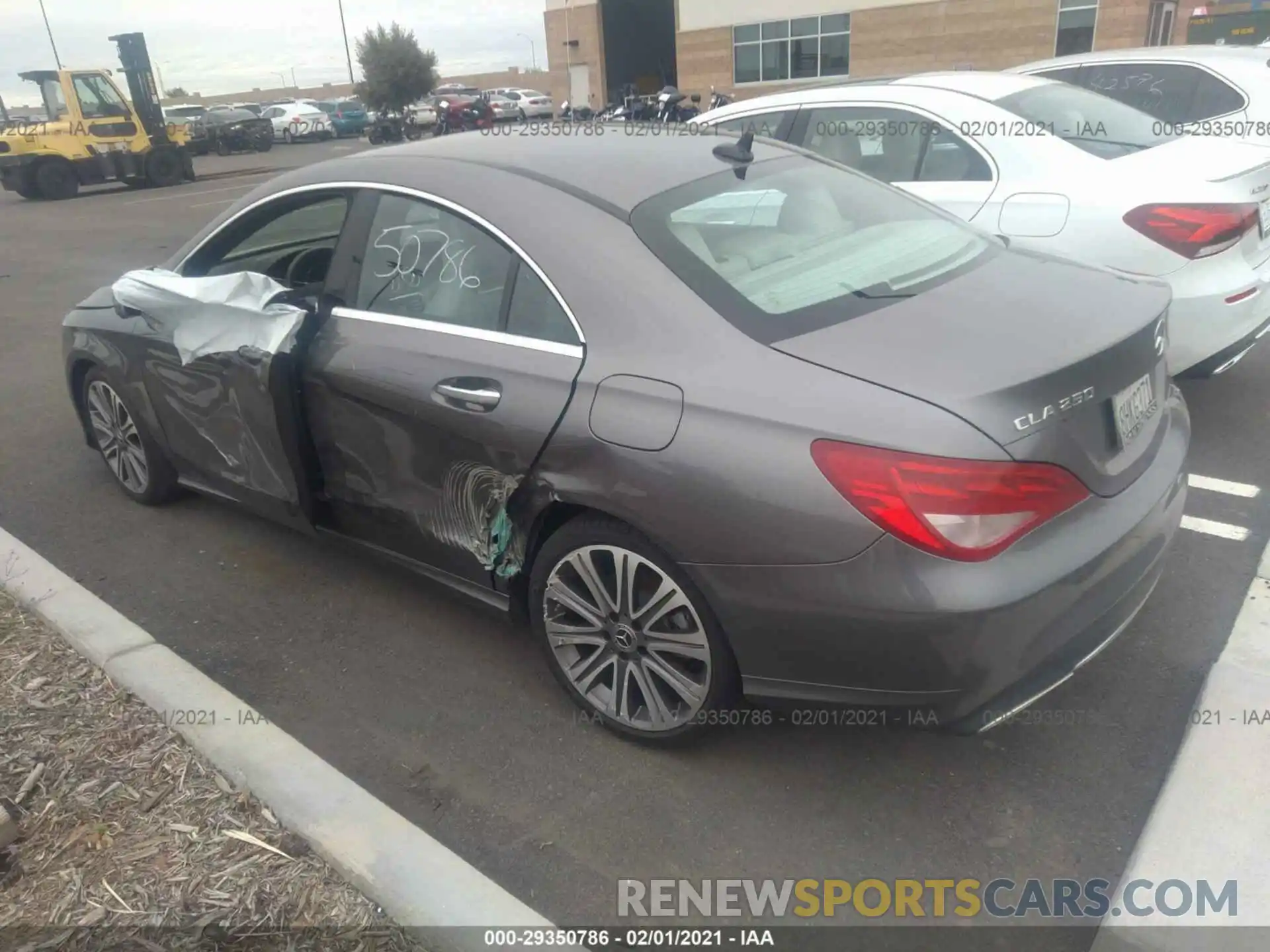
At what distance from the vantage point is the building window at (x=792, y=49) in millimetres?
33000

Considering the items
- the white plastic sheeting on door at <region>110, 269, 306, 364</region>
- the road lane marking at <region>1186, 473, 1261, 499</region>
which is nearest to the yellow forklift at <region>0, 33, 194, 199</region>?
the white plastic sheeting on door at <region>110, 269, 306, 364</region>

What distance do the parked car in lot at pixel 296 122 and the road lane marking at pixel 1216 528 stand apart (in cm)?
4133

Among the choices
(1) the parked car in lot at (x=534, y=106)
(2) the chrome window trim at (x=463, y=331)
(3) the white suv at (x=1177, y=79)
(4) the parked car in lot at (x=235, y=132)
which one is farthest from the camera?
(1) the parked car in lot at (x=534, y=106)

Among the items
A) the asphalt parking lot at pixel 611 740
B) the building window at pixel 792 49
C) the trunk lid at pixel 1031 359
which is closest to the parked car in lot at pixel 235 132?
the building window at pixel 792 49

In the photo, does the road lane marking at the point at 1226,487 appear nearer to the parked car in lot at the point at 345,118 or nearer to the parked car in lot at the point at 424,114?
the parked car in lot at the point at 424,114

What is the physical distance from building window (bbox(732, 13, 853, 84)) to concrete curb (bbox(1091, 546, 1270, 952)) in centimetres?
3379

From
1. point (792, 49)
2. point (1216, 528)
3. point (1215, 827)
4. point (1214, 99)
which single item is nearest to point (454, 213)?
point (1215, 827)

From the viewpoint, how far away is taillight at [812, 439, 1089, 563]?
2.19 m

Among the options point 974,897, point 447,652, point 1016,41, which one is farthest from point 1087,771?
point 1016,41

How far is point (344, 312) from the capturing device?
11.2 ft

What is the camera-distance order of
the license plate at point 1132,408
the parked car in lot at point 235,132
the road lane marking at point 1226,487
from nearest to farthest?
the license plate at point 1132,408, the road lane marking at point 1226,487, the parked car in lot at point 235,132

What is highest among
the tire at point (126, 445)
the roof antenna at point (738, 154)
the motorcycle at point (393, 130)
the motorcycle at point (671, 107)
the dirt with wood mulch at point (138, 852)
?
the roof antenna at point (738, 154)

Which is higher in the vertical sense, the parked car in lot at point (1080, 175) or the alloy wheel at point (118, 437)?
the parked car in lot at point (1080, 175)

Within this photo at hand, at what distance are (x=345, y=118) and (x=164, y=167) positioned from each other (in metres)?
20.2
